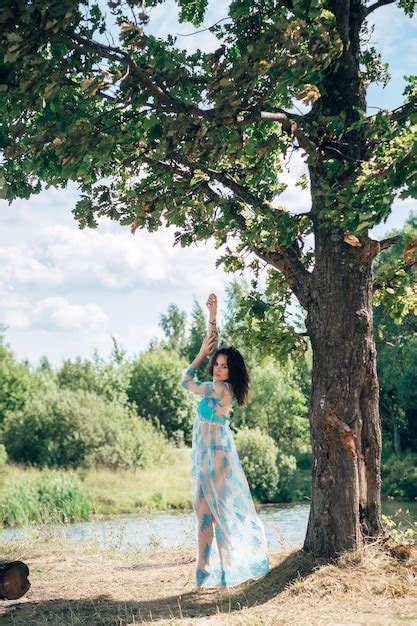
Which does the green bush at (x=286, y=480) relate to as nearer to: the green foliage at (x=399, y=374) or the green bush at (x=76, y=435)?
the green bush at (x=76, y=435)

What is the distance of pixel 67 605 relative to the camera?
938cm

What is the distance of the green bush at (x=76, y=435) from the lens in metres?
36.8

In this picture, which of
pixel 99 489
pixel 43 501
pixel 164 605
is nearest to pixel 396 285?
pixel 164 605

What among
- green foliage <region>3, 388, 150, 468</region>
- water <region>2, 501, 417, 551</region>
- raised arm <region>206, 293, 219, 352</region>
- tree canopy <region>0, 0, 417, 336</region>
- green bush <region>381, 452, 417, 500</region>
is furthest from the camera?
green foliage <region>3, 388, 150, 468</region>

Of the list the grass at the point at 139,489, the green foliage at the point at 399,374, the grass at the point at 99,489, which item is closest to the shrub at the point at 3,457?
the grass at the point at 99,489

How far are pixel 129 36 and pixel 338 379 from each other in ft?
13.7

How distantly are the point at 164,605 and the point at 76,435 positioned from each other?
92.8ft

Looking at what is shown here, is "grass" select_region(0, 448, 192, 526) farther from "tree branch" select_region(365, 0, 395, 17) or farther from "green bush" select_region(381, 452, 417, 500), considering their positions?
"tree branch" select_region(365, 0, 395, 17)

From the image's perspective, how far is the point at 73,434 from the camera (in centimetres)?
3719

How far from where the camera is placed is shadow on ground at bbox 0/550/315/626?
338 inches

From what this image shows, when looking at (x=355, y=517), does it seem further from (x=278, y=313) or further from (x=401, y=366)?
(x=401, y=366)

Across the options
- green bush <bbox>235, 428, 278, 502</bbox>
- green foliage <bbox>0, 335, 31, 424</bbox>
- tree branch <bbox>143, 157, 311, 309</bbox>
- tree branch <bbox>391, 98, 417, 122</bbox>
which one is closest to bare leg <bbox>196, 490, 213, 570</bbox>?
tree branch <bbox>143, 157, 311, 309</bbox>

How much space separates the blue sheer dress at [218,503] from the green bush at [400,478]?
2648 centimetres

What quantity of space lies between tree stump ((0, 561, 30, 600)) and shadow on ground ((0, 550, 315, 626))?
17 cm
